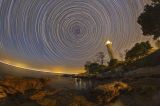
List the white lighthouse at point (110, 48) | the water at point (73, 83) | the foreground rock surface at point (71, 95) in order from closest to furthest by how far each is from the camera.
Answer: the foreground rock surface at point (71, 95) < the water at point (73, 83) < the white lighthouse at point (110, 48)

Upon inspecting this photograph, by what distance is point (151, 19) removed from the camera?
4306cm

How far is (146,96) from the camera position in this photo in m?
24.3

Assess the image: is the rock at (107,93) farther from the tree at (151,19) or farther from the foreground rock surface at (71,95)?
the tree at (151,19)

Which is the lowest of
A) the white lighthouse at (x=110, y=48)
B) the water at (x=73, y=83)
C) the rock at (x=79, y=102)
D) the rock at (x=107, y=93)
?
the rock at (x=79, y=102)

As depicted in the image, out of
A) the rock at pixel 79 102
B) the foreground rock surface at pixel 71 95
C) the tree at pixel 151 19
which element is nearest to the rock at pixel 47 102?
the foreground rock surface at pixel 71 95

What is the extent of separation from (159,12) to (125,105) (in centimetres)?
2351

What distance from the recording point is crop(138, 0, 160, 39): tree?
4269cm

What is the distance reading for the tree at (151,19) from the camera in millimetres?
42688

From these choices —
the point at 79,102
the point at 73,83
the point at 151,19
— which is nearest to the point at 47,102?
the point at 79,102

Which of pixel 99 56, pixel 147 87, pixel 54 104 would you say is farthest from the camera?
pixel 99 56

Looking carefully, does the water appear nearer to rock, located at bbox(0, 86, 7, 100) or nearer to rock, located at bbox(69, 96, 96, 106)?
rock, located at bbox(69, 96, 96, 106)

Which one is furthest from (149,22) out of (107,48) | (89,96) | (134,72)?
(107,48)

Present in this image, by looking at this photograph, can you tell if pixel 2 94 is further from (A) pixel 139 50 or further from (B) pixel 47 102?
(A) pixel 139 50

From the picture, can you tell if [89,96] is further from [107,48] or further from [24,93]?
[107,48]
